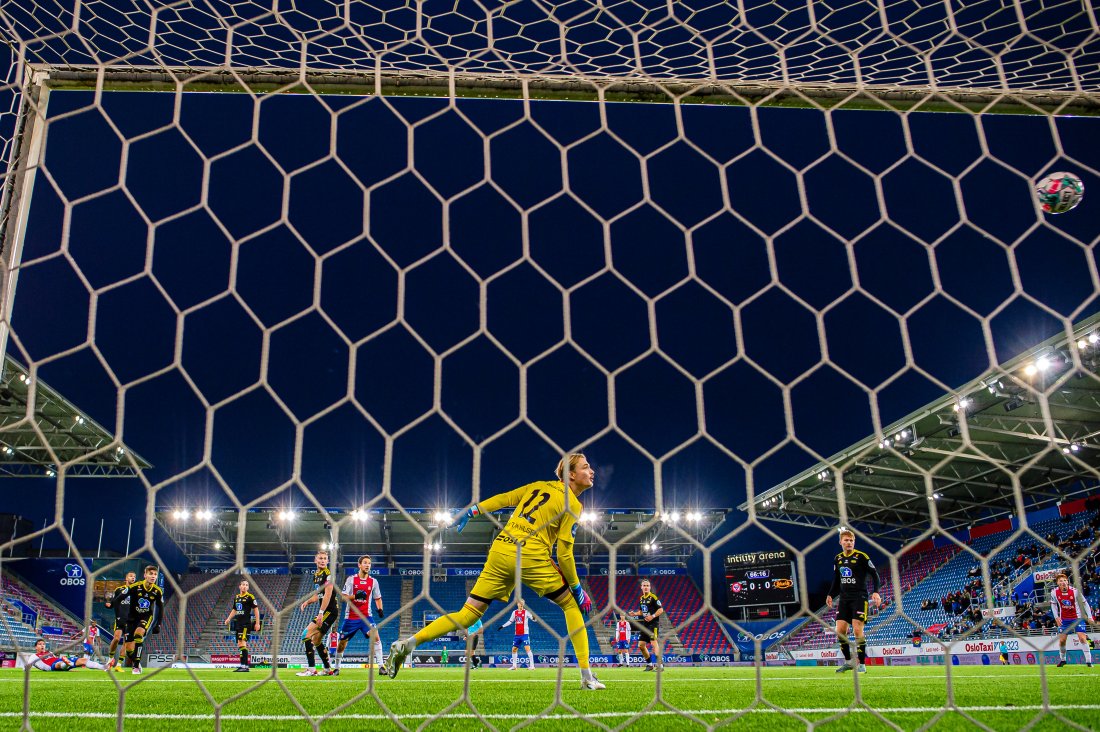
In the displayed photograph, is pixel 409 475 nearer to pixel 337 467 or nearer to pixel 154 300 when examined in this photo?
pixel 337 467

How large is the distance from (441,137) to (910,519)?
25.7m

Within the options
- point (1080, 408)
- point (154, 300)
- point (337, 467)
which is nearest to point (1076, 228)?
point (1080, 408)

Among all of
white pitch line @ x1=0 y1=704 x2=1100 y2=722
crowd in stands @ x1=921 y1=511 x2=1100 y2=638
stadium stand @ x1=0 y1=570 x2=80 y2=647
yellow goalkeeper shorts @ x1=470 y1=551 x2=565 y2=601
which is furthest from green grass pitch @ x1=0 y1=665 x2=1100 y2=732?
stadium stand @ x1=0 y1=570 x2=80 y2=647

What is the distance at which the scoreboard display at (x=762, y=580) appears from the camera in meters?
27.5

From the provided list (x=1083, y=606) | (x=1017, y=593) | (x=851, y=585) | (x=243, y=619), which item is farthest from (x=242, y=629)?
(x=1017, y=593)

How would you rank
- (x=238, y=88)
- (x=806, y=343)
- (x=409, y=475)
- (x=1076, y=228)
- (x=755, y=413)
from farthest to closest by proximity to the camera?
(x=409, y=475)
(x=755, y=413)
(x=806, y=343)
(x=1076, y=228)
(x=238, y=88)

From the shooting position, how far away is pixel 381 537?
1241 inches

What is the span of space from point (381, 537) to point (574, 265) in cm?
2578

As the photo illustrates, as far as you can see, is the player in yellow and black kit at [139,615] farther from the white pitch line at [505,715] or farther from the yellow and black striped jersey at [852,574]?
the yellow and black striped jersey at [852,574]

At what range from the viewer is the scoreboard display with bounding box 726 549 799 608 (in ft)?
90.1

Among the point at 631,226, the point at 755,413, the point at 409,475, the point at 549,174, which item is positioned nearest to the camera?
the point at 549,174

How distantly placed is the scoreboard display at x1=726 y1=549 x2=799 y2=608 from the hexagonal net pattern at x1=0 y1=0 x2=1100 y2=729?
4.30 metres

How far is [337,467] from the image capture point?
29.6m

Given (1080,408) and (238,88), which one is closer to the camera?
(238,88)
